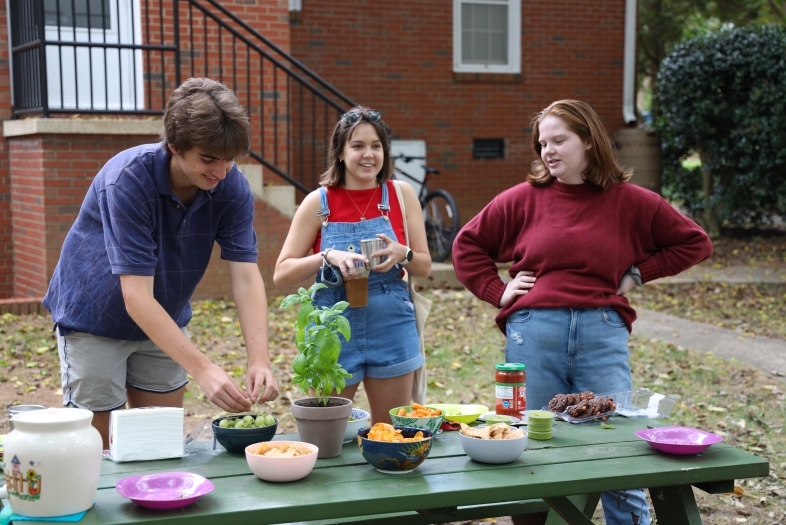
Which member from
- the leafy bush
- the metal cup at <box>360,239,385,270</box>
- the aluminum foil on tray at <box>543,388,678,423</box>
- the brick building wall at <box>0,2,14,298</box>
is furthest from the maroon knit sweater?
the leafy bush

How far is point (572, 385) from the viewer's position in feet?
11.3

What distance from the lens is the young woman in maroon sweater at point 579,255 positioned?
3.36 metres

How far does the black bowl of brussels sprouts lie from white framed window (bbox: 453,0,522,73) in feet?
33.7

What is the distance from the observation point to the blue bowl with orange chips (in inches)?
98.3

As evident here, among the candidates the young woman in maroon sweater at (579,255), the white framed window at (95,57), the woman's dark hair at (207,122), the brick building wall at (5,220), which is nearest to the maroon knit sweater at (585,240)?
the young woman in maroon sweater at (579,255)

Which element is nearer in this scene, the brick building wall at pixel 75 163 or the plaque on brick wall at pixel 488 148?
the brick building wall at pixel 75 163

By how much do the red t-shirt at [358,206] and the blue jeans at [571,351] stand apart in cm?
64

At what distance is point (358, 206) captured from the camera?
145 inches

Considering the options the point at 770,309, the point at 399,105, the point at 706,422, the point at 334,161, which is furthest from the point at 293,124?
the point at 334,161

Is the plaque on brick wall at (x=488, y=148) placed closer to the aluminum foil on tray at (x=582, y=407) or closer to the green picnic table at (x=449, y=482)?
the aluminum foil on tray at (x=582, y=407)

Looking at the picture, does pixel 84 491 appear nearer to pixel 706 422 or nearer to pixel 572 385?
pixel 572 385

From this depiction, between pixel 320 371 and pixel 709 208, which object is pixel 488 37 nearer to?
pixel 709 208

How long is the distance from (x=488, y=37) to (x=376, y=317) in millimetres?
9872

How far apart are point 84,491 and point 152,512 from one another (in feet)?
0.56
